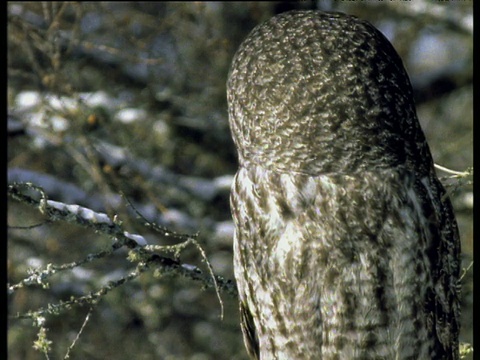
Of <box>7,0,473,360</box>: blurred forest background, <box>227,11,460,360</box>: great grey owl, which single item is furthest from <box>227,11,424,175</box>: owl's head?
<box>7,0,473,360</box>: blurred forest background

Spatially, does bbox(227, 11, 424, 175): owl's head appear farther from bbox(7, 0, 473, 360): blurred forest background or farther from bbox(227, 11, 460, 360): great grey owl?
bbox(7, 0, 473, 360): blurred forest background

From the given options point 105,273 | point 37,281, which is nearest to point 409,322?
point 37,281

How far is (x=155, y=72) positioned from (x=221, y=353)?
7.10ft

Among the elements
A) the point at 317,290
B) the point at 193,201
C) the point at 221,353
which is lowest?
the point at 221,353

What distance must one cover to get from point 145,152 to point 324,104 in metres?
3.78

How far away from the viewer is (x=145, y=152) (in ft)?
21.1

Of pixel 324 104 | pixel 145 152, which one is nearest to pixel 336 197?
pixel 324 104

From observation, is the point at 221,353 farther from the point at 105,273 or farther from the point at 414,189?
the point at 414,189

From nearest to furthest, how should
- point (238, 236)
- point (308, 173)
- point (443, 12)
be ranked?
point (308, 173)
point (238, 236)
point (443, 12)

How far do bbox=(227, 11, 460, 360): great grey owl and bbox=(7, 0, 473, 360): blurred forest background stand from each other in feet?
6.67

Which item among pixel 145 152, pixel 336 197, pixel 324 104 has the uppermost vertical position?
pixel 324 104

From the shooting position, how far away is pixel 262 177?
2895 millimetres

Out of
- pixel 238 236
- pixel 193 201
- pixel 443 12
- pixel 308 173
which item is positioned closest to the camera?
pixel 308 173

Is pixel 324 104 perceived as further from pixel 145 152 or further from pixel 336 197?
pixel 145 152
